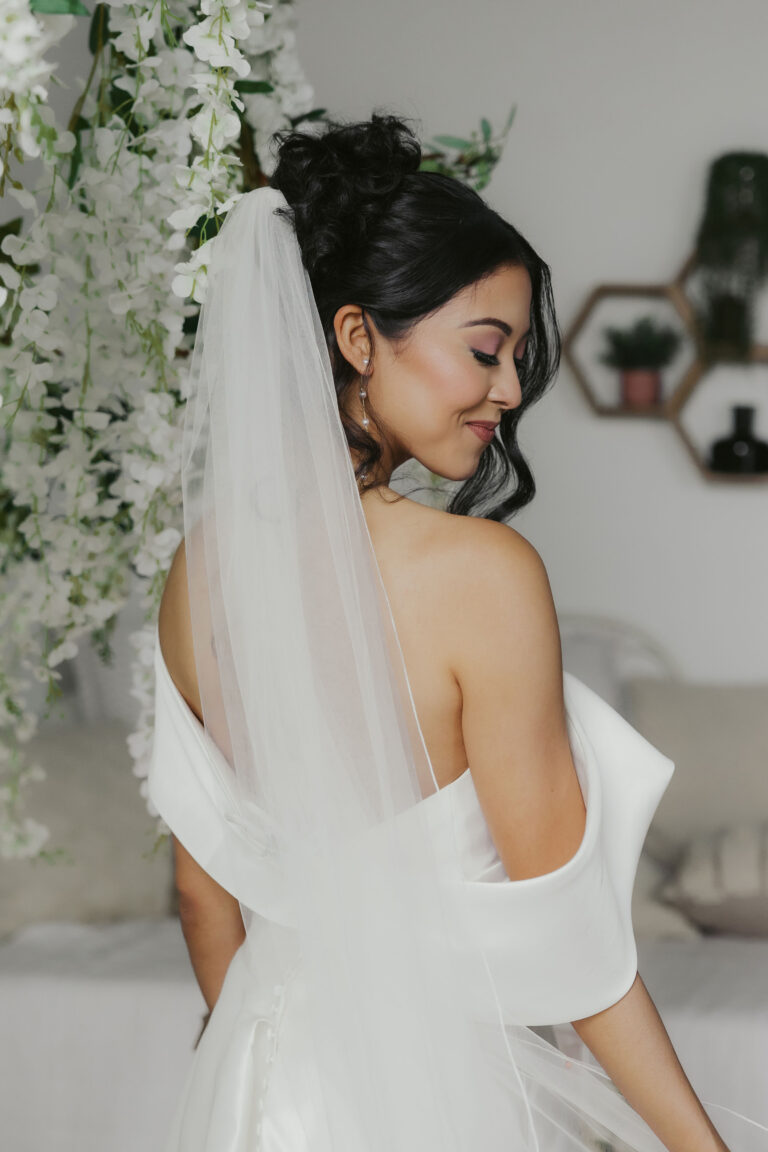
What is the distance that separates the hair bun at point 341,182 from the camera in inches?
40.6

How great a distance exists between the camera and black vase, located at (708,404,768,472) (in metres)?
2.92

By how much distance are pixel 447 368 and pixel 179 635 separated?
1.30 ft

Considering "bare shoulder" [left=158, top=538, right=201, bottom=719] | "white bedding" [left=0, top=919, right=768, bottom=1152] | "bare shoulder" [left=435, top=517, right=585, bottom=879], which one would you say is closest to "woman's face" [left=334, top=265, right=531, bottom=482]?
"bare shoulder" [left=435, top=517, right=585, bottom=879]

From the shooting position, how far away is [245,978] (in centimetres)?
114

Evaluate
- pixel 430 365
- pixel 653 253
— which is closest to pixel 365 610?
pixel 430 365

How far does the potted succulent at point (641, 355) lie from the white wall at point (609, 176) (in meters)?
0.08

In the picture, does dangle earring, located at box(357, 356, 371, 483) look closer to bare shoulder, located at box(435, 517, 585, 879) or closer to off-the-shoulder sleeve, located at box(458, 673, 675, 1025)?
bare shoulder, located at box(435, 517, 585, 879)

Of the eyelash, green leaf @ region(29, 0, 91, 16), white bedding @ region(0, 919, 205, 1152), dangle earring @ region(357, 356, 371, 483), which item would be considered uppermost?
green leaf @ region(29, 0, 91, 16)

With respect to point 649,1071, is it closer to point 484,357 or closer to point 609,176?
point 484,357

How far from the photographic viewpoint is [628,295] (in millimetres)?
2984

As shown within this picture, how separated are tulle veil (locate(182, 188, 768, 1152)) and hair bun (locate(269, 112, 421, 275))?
0.08 feet

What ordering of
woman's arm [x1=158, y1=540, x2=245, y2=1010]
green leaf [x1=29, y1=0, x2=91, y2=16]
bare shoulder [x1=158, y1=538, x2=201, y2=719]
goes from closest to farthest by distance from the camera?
green leaf [x1=29, y1=0, x2=91, y2=16]
bare shoulder [x1=158, y1=538, x2=201, y2=719]
woman's arm [x1=158, y1=540, x2=245, y2=1010]

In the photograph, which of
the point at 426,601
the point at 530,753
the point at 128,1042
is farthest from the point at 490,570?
the point at 128,1042

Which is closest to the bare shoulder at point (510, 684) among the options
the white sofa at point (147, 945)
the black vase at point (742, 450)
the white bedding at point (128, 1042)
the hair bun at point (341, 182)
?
the hair bun at point (341, 182)
